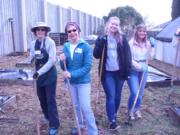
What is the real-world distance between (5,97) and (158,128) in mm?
2994

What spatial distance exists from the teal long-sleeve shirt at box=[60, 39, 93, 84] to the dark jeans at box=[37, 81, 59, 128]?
1.27 ft

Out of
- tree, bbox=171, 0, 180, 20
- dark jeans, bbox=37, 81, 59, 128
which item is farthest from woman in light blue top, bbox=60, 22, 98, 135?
tree, bbox=171, 0, 180, 20

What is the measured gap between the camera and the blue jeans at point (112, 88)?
4816 millimetres

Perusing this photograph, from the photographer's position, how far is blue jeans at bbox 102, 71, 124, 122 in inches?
190

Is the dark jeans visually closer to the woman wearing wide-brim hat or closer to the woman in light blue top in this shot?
the woman wearing wide-brim hat

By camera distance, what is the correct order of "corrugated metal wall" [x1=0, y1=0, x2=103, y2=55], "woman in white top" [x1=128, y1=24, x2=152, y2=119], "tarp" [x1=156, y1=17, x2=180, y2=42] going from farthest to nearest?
"corrugated metal wall" [x1=0, y1=0, x2=103, y2=55] → "tarp" [x1=156, y1=17, x2=180, y2=42] → "woman in white top" [x1=128, y1=24, x2=152, y2=119]

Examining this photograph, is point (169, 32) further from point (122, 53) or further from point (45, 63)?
point (45, 63)

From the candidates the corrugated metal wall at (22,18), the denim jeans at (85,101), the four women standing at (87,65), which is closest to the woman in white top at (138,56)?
the four women standing at (87,65)

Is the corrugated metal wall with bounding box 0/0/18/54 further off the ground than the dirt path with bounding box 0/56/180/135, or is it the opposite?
the corrugated metal wall with bounding box 0/0/18/54

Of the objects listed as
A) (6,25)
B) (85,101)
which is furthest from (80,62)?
(6,25)

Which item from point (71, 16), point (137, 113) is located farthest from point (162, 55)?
point (71, 16)

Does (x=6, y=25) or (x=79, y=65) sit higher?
(x=6, y=25)

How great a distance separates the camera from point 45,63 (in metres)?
4.45

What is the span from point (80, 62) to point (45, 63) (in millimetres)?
509
